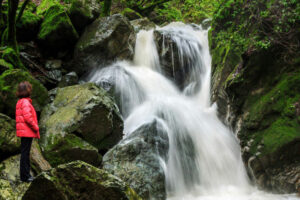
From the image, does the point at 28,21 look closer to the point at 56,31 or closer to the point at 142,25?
the point at 56,31

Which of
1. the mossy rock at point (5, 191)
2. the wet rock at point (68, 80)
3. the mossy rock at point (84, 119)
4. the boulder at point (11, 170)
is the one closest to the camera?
the mossy rock at point (5, 191)

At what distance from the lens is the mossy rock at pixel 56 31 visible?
368 inches

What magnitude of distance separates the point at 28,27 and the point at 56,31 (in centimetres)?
111

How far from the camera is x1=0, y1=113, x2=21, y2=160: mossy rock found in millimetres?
4605

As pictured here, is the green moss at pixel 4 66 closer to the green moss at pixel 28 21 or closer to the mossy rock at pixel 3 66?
the mossy rock at pixel 3 66

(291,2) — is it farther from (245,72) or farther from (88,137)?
(88,137)

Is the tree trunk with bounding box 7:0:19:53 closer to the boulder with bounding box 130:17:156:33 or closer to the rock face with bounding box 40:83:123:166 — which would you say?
the rock face with bounding box 40:83:123:166

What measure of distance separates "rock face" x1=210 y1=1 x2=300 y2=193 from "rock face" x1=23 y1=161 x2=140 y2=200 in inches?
139

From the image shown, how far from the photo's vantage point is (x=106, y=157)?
5664 millimetres

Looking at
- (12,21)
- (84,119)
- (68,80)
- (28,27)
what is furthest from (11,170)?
(28,27)

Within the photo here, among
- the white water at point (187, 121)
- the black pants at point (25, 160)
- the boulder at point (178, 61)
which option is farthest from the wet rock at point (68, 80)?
the black pants at point (25, 160)

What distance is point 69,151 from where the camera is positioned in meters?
5.43

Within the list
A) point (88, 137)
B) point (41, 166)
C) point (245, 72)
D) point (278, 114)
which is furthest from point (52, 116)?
point (278, 114)

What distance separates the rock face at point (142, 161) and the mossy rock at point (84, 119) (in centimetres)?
61
